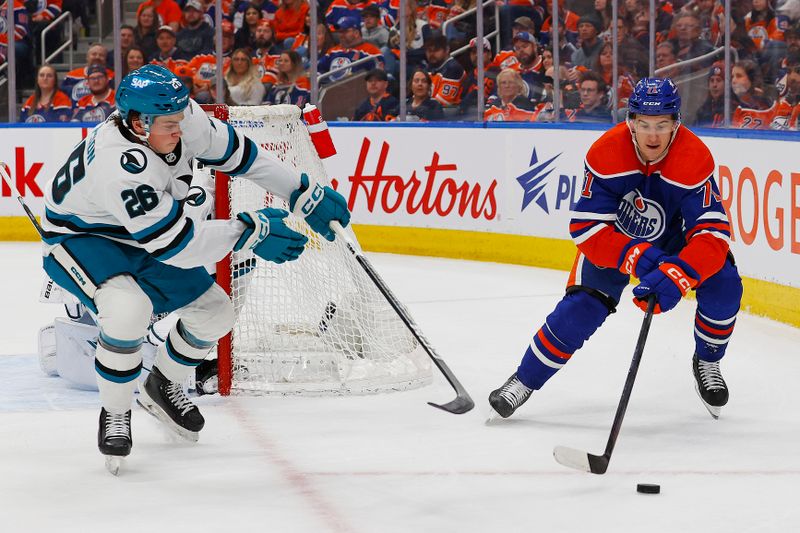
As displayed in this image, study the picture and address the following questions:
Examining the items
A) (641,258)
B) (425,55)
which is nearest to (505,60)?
(425,55)

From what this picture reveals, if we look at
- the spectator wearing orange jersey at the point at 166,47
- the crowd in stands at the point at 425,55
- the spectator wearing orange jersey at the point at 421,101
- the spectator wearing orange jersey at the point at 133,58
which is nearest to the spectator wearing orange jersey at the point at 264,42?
the crowd in stands at the point at 425,55

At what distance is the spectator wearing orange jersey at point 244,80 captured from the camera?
27.1 feet

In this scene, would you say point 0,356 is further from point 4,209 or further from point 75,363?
point 4,209

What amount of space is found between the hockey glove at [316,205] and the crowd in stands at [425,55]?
3.04 m

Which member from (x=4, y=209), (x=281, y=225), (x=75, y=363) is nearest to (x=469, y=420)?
(x=281, y=225)

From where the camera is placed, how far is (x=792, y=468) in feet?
11.0

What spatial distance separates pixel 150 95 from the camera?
3166 millimetres

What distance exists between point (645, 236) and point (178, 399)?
1.42m

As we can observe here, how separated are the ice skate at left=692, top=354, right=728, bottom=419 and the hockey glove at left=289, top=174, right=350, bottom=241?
47.4 inches

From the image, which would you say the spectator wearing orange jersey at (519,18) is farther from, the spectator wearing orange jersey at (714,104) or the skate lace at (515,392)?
the skate lace at (515,392)

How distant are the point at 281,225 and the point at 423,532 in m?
0.97

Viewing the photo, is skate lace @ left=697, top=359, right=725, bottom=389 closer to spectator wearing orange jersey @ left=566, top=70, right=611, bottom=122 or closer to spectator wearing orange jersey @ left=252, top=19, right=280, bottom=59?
spectator wearing orange jersey @ left=566, top=70, right=611, bottom=122

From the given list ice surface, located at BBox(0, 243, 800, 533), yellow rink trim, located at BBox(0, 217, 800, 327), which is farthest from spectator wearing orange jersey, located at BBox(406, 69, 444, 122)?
ice surface, located at BBox(0, 243, 800, 533)

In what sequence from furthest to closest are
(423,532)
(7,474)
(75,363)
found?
(75,363) → (7,474) → (423,532)
